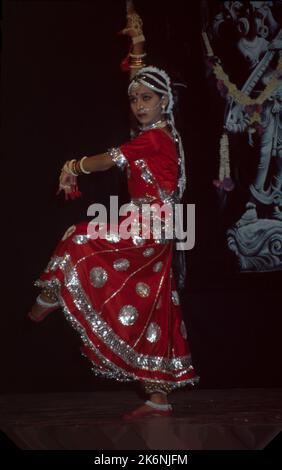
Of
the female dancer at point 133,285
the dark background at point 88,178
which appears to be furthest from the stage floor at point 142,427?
the dark background at point 88,178

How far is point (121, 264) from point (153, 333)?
1.05ft

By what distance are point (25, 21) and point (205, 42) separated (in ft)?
3.24

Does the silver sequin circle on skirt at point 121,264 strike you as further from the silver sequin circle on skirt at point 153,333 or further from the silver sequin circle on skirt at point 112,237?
the silver sequin circle on skirt at point 153,333

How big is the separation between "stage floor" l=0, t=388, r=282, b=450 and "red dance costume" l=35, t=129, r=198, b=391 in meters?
0.19

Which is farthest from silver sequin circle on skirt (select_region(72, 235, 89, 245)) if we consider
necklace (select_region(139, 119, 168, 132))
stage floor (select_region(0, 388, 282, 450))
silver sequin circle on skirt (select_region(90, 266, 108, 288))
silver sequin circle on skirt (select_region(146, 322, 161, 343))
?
stage floor (select_region(0, 388, 282, 450))

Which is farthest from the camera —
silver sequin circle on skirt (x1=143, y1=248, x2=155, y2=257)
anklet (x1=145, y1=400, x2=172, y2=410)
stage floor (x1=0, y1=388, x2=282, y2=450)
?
silver sequin circle on skirt (x1=143, y1=248, x2=155, y2=257)

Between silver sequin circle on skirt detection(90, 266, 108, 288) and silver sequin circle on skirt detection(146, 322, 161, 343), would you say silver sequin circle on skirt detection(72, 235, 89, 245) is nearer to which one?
silver sequin circle on skirt detection(90, 266, 108, 288)

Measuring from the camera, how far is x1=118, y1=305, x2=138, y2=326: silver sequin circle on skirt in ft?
8.00

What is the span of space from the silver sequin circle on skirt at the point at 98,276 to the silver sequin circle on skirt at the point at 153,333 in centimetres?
27

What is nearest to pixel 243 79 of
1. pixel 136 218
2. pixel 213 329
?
pixel 136 218

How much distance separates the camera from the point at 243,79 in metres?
3.19

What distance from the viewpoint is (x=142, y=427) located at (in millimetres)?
2146

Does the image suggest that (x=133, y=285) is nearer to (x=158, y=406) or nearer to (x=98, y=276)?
(x=98, y=276)

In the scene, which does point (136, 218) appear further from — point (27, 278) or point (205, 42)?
point (205, 42)
